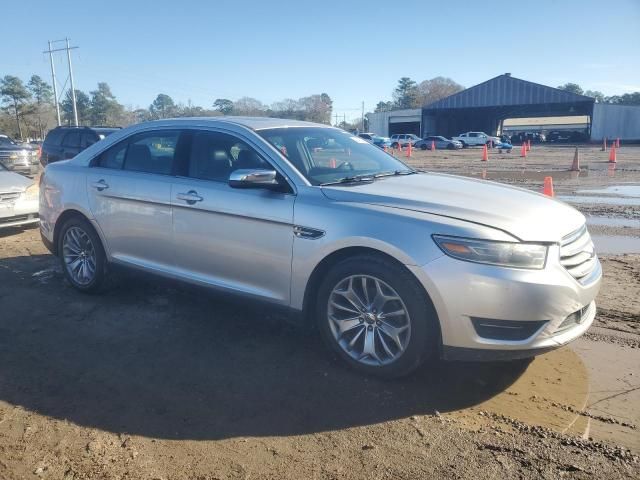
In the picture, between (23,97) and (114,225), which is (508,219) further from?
(23,97)

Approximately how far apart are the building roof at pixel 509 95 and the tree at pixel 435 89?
51.7 metres

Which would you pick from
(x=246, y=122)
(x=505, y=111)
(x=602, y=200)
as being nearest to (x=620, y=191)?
(x=602, y=200)

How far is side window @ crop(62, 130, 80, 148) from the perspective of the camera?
14.8m

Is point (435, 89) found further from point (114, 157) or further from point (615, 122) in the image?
point (114, 157)

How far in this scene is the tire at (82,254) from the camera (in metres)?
5.32

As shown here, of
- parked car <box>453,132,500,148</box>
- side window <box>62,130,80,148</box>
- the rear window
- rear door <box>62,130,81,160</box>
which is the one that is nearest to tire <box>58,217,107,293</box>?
rear door <box>62,130,81,160</box>

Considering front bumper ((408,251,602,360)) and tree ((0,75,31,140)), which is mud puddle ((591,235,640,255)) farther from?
tree ((0,75,31,140))

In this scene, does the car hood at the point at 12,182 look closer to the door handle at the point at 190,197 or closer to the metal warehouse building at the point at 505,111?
the door handle at the point at 190,197

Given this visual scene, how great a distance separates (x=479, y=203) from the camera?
3.67 metres

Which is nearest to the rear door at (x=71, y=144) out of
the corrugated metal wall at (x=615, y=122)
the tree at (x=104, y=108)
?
the corrugated metal wall at (x=615, y=122)

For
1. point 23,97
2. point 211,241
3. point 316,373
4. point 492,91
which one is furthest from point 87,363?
point 23,97

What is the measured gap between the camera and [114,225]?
5090mm

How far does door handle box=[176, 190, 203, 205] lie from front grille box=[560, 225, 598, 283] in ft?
8.90

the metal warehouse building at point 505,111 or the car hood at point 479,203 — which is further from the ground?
the metal warehouse building at point 505,111
